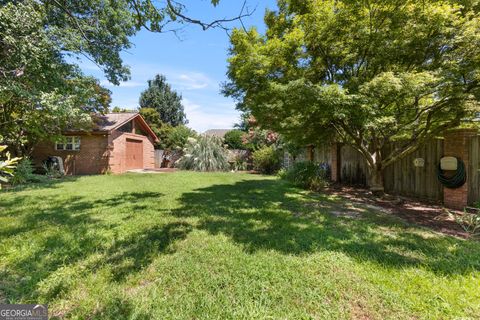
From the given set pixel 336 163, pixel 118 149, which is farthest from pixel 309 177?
pixel 118 149

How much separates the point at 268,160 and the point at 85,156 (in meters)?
11.4

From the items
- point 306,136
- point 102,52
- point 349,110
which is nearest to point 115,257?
point 349,110

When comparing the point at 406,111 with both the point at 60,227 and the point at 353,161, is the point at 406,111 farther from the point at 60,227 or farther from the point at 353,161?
the point at 60,227

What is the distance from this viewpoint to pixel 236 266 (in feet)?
9.21

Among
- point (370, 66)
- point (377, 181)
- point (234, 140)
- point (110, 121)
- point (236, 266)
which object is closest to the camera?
point (236, 266)

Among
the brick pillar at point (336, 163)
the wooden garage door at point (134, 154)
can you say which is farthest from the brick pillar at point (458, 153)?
the wooden garage door at point (134, 154)

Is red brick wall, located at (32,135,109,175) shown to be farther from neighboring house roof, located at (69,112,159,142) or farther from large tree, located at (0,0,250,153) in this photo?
large tree, located at (0,0,250,153)

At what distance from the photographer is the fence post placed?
5254mm

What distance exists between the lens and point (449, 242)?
347 cm

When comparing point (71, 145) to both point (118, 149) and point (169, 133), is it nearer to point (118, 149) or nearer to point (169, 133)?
point (118, 149)

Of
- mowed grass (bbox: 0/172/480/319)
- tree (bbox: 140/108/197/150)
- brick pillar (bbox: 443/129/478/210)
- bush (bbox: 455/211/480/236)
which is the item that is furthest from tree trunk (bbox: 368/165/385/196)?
tree (bbox: 140/108/197/150)

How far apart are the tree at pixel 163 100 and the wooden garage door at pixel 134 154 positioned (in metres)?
13.6

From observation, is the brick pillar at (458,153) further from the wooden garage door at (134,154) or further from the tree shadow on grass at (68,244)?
the wooden garage door at (134,154)

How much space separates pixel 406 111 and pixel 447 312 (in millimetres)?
5341
